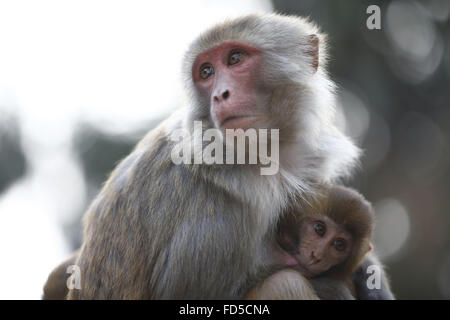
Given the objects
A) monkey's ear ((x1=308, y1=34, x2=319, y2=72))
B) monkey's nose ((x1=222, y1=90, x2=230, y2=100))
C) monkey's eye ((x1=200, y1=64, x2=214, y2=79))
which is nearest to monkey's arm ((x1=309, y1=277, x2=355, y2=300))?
monkey's nose ((x1=222, y1=90, x2=230, y2=100))

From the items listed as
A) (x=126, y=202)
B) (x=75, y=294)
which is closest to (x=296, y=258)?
(x=126, y=202)

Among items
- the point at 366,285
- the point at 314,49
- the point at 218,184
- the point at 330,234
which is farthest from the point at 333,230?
the point at 314,49

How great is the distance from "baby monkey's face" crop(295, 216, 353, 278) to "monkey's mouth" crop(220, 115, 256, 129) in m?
Result: 1.16

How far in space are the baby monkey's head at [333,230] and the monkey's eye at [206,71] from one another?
1552 millimetres

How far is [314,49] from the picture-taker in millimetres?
6016

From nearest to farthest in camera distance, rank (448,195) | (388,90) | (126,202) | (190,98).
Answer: (126,202) → (190,98) → (448,195) → (388,90)

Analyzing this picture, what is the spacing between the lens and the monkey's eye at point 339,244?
5.66 metres

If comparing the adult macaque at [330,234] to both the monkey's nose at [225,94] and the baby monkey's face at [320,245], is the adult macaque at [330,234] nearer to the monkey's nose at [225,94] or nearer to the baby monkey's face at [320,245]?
the baby monkey's face at [320,245]

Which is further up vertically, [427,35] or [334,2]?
[334,2]

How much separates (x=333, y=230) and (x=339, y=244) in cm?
15

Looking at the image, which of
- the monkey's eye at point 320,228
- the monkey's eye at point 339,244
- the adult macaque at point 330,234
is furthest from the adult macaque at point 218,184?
the monkey's eye at point 339,244

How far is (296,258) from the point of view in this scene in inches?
218
